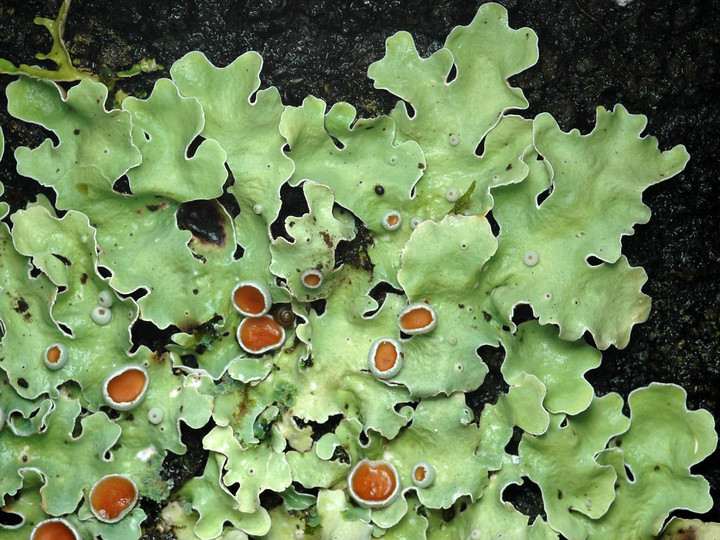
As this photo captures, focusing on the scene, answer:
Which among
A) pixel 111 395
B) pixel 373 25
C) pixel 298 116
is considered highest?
pixel 373 25

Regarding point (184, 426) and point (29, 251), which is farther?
point (184, 426)

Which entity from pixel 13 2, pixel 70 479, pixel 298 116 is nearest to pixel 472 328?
pixel 298 116

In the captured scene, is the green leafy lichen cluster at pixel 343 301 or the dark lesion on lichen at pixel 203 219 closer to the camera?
the green leafy lichen cluster at pixel 343 301

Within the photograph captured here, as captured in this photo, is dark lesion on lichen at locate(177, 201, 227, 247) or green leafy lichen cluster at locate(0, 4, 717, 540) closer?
green leafy lichen cluster at locate(0, 4, 717, 540)

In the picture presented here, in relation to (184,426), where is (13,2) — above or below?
above

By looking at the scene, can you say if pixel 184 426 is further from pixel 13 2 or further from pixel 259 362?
pixel 13 2

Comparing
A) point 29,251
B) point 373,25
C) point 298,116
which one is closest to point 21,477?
point 29,251
